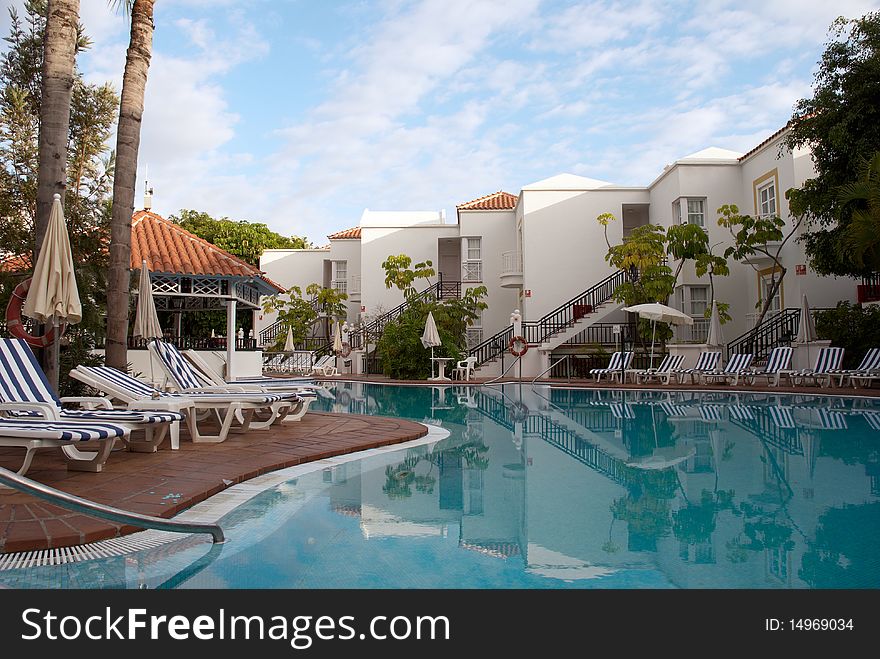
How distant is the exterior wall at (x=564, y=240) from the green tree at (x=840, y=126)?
30.9ft

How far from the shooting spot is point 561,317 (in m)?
24.4

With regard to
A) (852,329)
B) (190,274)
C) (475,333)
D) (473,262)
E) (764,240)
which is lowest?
(852,329)

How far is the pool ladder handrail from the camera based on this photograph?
314cm

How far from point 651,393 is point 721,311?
6365 mm

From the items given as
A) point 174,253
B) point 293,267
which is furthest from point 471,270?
point 174,253

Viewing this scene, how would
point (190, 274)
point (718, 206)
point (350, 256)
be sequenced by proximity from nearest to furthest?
1. point (190, 274)
2. point (718, 206)
3. point (350, 256)

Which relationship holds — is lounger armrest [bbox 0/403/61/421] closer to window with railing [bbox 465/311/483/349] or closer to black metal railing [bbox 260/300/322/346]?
window with railing [bbox 465/311/483/349]

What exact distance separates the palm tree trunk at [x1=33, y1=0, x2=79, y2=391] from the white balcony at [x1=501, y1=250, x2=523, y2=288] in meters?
19.6

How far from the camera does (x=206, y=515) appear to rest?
423 centimetres

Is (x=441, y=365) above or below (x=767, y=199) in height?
below

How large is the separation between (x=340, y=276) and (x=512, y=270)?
10.1m

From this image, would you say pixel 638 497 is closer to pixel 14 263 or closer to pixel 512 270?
pixel 14 263

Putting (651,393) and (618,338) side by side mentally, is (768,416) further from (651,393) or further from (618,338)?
(618,338)
